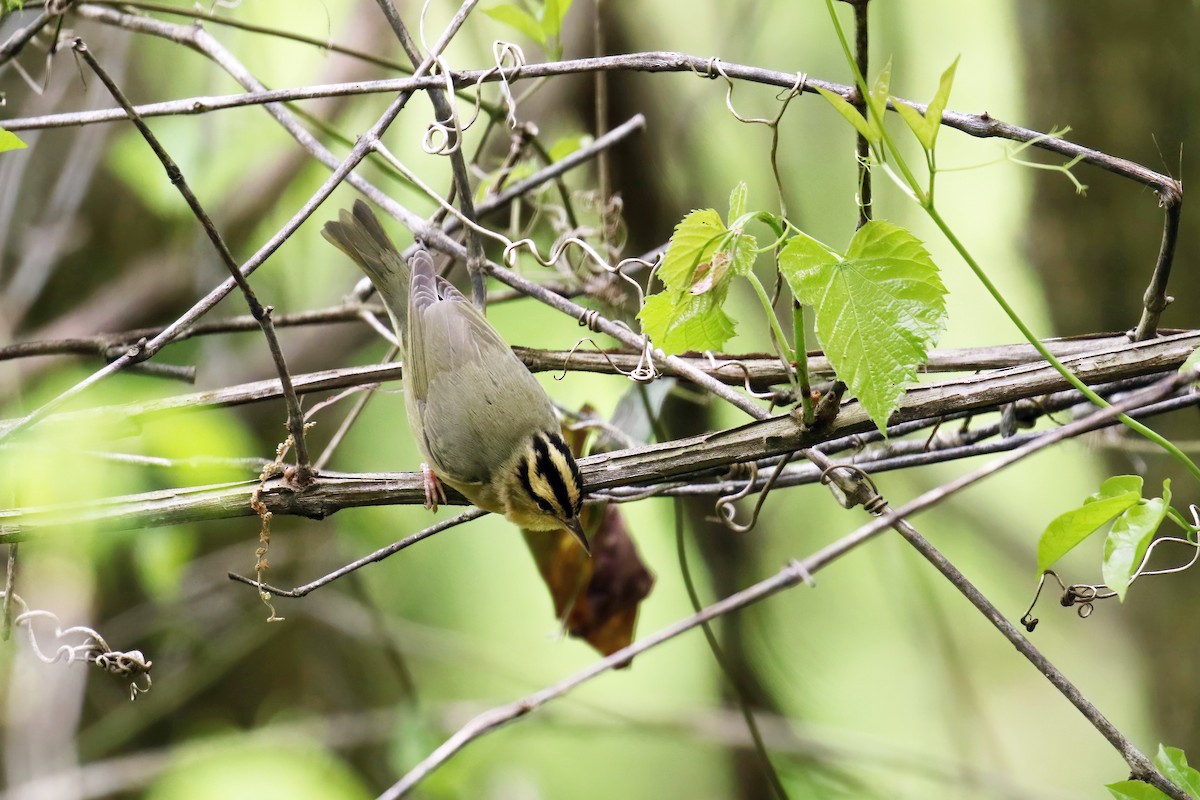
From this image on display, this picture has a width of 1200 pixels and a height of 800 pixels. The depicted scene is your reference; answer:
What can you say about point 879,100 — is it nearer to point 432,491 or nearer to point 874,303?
point 874,303

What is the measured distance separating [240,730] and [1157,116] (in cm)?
451

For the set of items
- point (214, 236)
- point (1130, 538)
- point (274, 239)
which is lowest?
point (1130, 538)

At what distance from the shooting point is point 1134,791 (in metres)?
1.44

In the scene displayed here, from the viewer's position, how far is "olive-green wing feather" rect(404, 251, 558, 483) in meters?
2.73

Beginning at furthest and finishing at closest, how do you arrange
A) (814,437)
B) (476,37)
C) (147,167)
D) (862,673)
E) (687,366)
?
1. (862,673)
2. (476,37)
3. (147,167)
4. (687,366)
5. (814,437)

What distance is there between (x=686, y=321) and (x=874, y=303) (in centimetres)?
35

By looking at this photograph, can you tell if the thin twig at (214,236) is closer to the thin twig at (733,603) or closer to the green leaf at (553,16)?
the thin twig at (733,603)

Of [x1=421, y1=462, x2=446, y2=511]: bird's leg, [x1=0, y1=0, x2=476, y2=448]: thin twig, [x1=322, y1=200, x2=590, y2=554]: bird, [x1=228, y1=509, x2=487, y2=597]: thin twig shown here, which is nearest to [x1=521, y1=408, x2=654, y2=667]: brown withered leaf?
[x1=322, y1=200, x2=590, y2=554]: bird

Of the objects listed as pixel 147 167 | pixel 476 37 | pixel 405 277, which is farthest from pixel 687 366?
pixel 476 37

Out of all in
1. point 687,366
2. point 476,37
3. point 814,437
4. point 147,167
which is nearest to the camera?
point 814,437

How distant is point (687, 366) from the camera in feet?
6.18

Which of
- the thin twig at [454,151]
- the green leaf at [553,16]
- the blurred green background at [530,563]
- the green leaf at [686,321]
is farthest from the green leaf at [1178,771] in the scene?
the blurred green background at [530,563]

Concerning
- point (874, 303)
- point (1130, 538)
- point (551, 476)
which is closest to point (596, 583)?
point (551, 476)

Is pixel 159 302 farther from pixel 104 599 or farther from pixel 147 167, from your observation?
pixel 104 599
